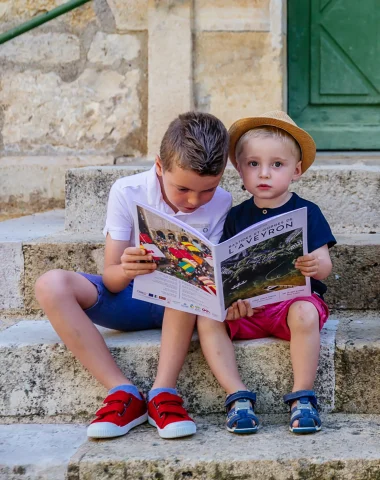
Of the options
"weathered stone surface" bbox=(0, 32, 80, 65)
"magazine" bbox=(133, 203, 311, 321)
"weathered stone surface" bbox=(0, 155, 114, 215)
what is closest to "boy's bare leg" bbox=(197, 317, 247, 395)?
"magazine" bbox=(133, 203, 311, 321)

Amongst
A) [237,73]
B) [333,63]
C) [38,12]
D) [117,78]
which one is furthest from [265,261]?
[38,12]

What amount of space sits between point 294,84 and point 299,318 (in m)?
1.98

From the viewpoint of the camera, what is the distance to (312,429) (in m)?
1.98

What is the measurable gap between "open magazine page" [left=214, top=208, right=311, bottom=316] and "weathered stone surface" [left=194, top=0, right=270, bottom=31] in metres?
1.77

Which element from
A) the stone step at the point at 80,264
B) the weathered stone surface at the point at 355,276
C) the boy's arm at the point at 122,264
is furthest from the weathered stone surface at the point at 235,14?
the boy's arm at the point at 122,264

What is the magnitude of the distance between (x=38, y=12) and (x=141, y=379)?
218 cm

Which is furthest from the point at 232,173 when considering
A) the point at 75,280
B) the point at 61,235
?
the point at 75,280

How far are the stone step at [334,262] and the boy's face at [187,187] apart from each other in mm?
566

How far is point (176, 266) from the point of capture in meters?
2.02

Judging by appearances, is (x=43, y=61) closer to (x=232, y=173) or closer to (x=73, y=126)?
(x=73, y=126)

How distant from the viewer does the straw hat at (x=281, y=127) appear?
7.22 feet

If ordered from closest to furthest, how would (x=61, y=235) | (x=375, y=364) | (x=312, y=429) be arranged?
(x=312, y=429) → (x=375, y=364) → (x=61, y=235)

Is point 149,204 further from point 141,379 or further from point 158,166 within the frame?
point 141,379

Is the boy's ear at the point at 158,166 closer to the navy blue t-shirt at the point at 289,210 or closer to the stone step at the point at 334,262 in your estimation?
the navy blue t-shirt at the point at 289,210
